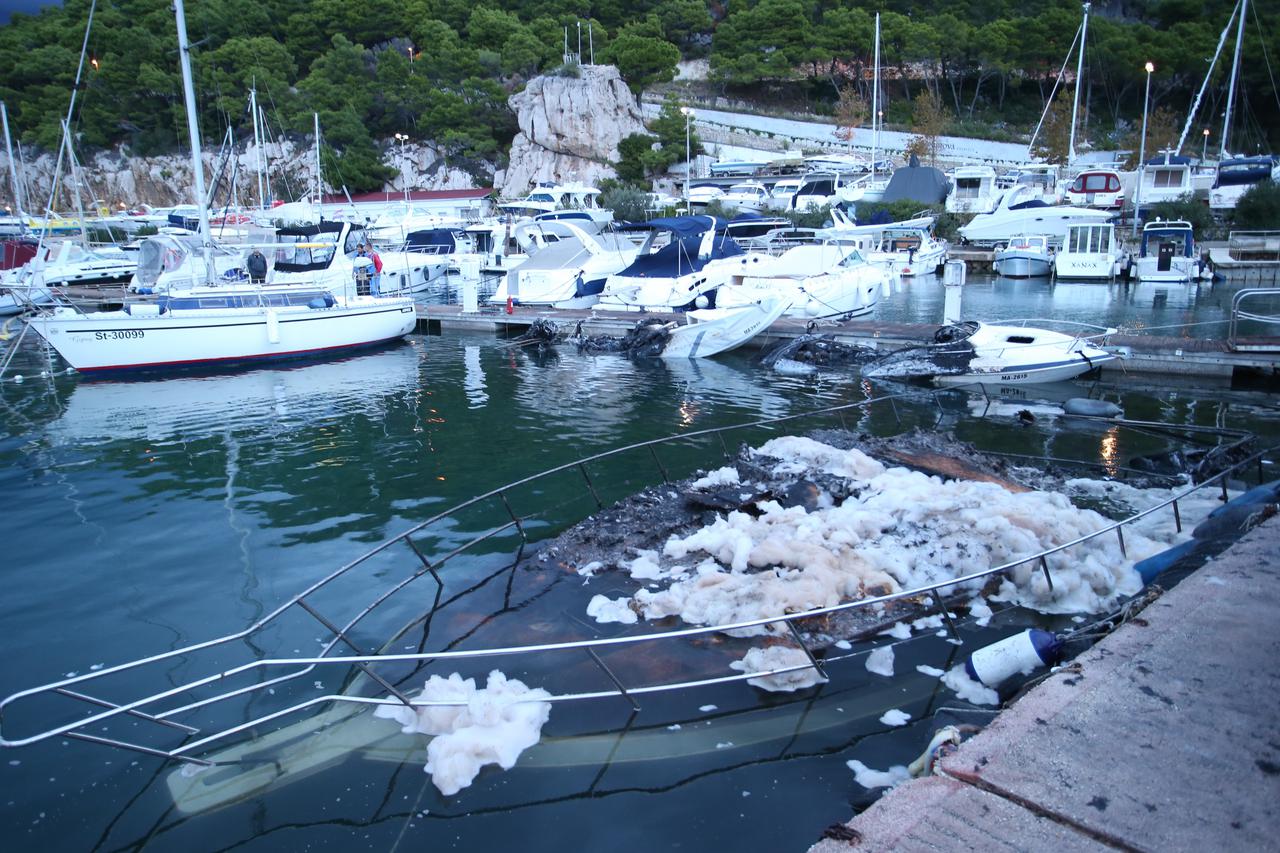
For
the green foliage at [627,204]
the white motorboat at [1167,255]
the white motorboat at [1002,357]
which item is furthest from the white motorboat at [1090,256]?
the green foliage at [627,204]

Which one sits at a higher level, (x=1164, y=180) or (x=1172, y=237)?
(x=1164, y=180)

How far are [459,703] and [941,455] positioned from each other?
332 inches

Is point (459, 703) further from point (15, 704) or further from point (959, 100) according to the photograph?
point (959, 100)

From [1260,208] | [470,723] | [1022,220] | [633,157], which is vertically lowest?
[470,723]

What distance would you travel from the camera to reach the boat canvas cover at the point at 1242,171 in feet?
176

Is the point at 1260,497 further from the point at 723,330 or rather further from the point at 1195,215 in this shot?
the point at 1195,215

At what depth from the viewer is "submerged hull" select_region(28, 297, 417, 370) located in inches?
949

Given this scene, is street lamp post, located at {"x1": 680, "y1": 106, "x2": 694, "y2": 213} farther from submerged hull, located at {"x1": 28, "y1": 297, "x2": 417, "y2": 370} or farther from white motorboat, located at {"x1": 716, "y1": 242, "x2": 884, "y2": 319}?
submerged hull, located at {"x1": 28, "y1": 297, "x2": 417, "y2": 370}

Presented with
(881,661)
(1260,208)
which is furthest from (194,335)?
(1260,208)

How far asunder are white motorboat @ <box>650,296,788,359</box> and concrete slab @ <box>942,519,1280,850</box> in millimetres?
20244

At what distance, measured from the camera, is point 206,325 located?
82.0 ft

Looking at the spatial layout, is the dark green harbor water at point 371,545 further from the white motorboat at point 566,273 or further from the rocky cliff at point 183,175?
the rocky cliff at point 183,175

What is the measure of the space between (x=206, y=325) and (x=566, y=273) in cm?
1490

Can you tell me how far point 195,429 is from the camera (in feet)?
61.6
